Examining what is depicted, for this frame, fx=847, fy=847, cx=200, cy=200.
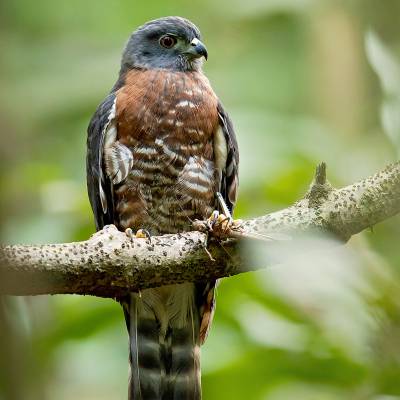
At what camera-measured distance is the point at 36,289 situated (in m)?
2.44

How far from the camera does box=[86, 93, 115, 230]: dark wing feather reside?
4289mm

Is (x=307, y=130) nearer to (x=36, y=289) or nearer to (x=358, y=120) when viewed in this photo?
(x=358, y=120)

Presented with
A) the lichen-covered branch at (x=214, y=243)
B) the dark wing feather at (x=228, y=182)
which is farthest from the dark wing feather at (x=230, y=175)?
the lichen-covered branch at (x=214, y=243)

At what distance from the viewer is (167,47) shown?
195 inches

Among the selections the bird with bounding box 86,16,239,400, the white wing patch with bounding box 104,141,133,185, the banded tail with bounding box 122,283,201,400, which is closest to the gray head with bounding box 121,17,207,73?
the bird with bounding box 86,16,239,400

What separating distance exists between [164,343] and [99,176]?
945 mm

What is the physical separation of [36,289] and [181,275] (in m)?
0.67

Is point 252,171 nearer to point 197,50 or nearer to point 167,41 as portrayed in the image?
point 197,50

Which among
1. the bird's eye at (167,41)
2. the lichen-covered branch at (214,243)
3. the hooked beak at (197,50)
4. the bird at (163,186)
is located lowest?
the lichen-covered branch at (214,243)

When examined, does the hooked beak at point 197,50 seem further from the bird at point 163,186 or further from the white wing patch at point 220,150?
the white wing patch at point 220,150

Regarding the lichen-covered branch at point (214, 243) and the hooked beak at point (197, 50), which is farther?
the hooked beak at point (197, 50)

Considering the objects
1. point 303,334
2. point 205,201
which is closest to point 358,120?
point 205,201

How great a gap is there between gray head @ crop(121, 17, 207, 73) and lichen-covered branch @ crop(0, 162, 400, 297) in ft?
6.83

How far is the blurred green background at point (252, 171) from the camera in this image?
6.21 feet
